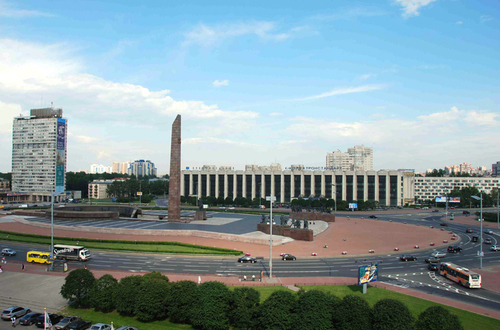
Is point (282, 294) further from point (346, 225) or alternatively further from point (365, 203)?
point (365, 203)

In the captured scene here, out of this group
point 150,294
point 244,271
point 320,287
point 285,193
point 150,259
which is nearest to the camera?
point 150,294

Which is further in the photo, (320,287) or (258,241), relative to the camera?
(258,241)

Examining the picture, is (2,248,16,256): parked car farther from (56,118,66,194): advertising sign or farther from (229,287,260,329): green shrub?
(56,118,66,194): advertising sign

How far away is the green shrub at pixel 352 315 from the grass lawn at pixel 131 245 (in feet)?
83.0

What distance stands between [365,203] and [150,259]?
85.0 metres

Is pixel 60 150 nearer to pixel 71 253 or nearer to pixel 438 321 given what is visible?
pixel 71 253

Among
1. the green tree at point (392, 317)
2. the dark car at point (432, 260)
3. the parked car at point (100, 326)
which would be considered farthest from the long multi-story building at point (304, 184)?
the green tree at point (392, 317)

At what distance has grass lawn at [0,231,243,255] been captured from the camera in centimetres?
4525

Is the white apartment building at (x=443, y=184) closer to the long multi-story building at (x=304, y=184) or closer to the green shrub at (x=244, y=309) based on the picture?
the long multi-story building at (x=304, y=184)

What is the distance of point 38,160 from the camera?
146 m

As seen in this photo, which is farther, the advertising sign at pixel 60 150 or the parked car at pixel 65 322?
the advertising sign at pixel 60 150

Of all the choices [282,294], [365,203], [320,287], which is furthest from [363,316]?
[365,203]

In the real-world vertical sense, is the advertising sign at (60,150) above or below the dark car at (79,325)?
above

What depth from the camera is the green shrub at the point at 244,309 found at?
20.9 meters
